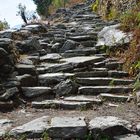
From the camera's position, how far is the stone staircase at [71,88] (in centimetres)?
592

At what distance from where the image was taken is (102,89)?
802 centimetres

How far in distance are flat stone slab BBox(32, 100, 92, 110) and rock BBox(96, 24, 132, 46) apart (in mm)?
3343

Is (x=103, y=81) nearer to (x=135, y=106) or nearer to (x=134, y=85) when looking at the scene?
(x=134, y=85)

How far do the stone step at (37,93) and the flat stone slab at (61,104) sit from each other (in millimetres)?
426

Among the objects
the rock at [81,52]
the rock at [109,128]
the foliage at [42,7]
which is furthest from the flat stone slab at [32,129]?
the foliage at [42,7]

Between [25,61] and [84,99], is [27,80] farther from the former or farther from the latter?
[84,99]

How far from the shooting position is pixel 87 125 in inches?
238

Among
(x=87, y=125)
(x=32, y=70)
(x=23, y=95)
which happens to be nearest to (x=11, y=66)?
(x=32, y=70)

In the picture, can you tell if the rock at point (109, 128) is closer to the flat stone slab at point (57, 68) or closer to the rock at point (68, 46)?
the flat stone slab at point (57, 68)

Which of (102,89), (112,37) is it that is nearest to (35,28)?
(112,37)

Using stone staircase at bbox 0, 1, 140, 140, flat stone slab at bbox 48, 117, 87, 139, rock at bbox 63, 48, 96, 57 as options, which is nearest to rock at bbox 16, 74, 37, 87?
stone staircase at bbox 0, 1, 140, 140

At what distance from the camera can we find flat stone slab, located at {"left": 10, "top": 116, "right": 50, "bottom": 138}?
19.4ft

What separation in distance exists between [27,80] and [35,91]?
51 cm

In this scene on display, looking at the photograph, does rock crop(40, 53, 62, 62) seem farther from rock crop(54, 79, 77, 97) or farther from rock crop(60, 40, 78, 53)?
rock crop(54, 79, 77, 97)
